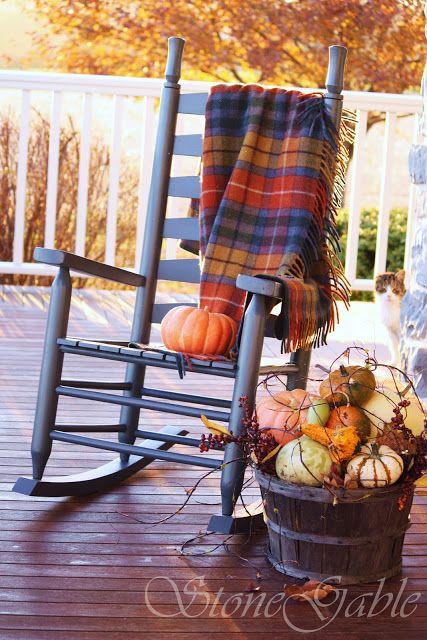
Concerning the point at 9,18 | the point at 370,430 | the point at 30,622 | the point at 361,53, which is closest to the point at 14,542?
the point at 30,622

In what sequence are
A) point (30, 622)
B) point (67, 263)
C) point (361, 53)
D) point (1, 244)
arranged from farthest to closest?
point (361, 53) → point (1, 244) → point (67, 263) → point (30, 622)

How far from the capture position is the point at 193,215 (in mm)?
2551

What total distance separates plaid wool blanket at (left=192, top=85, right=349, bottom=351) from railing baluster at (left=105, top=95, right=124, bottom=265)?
2.05m

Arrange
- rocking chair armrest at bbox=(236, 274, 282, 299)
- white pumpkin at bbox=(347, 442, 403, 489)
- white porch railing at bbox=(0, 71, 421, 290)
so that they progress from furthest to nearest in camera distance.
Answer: white porch railing at bbox=(0, 71, 421, 290) < rocking chair armrest at bbox=(236, 274, 282, 299) < white pumpkin at bbox=(347, 442, 403, 489)

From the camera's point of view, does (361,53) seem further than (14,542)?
Yes

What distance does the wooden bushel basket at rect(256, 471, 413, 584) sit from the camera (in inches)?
65.9

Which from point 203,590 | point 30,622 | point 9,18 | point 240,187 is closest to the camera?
point 30,622

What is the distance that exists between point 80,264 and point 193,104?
60 centimetres

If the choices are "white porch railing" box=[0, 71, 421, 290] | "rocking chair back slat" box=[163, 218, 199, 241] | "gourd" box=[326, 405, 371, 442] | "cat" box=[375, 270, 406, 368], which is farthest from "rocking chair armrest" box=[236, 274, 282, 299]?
"white porch railing" box=[0, 71, 421, 290]

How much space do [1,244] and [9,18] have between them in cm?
503

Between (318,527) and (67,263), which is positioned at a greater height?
(67,263)

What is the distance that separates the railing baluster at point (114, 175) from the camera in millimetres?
4406

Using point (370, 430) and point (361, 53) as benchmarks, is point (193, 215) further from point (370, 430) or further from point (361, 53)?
point (361, 53)

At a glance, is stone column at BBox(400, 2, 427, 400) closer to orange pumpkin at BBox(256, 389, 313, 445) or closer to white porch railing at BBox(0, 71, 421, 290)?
white porch railing at BBox(0, 71, 421, 290)
